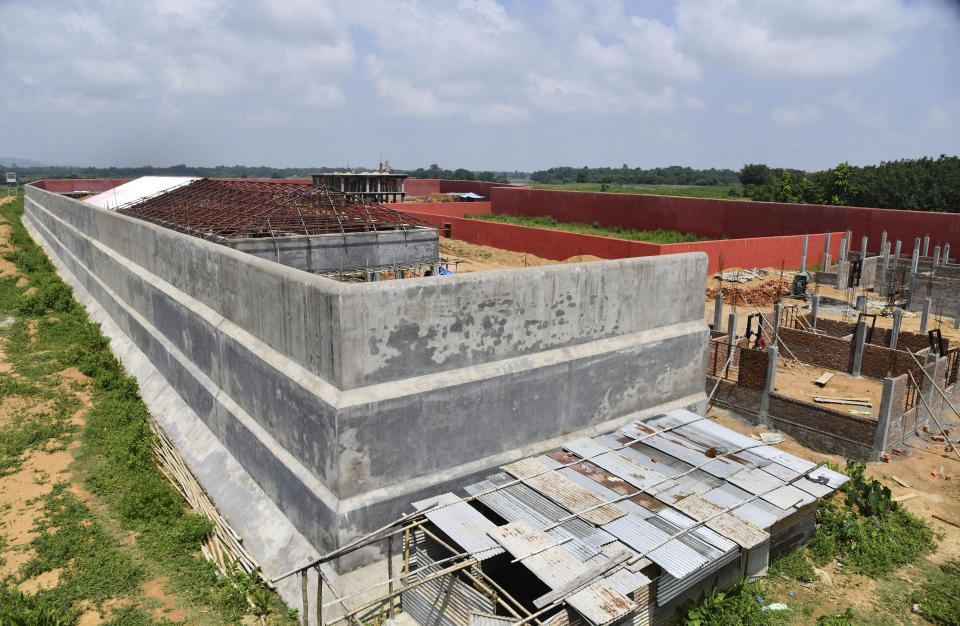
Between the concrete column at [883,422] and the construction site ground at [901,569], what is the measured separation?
0.25m

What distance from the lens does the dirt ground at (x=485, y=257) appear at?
31531 millimetres

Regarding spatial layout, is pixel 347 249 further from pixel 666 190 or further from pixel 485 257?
pixel 666 190

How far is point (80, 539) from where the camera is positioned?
9.11 metres

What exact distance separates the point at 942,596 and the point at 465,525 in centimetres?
615

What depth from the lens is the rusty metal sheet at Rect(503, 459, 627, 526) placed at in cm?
757

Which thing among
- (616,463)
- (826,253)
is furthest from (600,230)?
(616,463)

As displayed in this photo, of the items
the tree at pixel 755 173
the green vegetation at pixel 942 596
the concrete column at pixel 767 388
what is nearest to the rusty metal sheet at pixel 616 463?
the green vegetation at pixel 942 596

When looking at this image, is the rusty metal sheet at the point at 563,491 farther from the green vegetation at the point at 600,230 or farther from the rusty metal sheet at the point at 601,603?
the green vegetation at the point at 600,230

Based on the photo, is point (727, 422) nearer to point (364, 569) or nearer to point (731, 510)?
point (731, 510)

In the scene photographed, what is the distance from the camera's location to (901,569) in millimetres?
8680

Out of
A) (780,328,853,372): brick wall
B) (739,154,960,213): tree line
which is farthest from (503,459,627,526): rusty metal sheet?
(739,154,960,213): tree line

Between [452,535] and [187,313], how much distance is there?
25.8ft

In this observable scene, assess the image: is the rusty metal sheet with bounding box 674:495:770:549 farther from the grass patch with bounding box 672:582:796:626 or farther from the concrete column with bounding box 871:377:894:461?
the concrete column with bounding box 871:377:894:461

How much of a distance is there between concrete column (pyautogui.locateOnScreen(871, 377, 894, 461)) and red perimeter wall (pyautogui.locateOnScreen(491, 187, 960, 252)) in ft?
71.5
